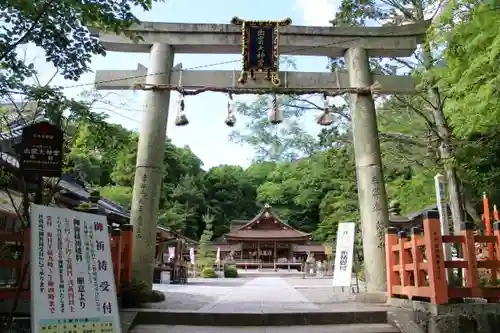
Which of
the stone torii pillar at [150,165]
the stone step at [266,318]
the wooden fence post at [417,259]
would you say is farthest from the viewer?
the stone torii pillar at [150,165]

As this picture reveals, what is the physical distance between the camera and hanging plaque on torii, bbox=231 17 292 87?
Answer: 9.44m

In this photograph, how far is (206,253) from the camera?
31.8 metres

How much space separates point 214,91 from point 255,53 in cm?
121

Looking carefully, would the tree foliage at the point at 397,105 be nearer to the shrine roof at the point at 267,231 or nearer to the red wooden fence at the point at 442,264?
the red wooden fence at the point at 442,264

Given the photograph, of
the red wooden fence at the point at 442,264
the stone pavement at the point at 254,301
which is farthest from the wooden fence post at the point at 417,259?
the stone pavement at the point at 254,301

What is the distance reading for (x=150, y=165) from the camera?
8641 mm

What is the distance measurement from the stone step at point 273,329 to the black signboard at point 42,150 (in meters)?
2.54

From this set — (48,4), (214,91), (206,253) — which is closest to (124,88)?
(214,91)

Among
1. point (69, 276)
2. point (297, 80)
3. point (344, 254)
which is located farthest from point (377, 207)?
point (69, 276)

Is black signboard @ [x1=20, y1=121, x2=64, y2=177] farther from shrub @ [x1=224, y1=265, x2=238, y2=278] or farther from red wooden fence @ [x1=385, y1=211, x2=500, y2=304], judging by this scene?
shrub @ [x1=224, y1=265, x2=238, y2=278]

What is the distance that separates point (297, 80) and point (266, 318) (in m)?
5.17

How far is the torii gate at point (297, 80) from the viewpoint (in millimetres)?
8594

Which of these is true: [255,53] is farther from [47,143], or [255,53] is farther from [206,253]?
[206,253]

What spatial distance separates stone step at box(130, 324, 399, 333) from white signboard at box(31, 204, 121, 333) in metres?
2.10
